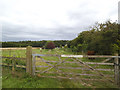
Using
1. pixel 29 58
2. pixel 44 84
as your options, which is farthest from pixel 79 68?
pixel 29 58

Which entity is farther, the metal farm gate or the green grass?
the metal farm gate

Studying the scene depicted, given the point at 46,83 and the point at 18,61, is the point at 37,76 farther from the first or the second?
the point at 18,61

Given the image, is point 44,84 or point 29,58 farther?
point 29,58

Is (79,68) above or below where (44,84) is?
above

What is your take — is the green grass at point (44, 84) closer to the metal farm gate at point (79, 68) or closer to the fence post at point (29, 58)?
the metal farm gate at point (79, 68)

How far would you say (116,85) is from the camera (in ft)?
9.70

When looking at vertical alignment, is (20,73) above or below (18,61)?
below

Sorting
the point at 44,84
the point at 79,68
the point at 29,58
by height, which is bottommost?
the point at 44,84

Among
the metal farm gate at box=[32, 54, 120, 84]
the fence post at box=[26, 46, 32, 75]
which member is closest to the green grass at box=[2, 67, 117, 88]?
the metal farm gate at box=[32, 54, 120, 84]

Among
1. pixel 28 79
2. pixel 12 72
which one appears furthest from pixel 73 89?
pixel 12 72

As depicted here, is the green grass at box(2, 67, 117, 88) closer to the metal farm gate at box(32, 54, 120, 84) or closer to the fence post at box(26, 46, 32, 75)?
the metal farm gate at box(32, 54, 120, 84)

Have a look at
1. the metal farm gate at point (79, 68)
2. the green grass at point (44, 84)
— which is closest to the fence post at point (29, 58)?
the metal farm gate at point (79, 68)

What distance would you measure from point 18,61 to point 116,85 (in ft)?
18.5

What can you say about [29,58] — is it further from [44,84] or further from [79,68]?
[79,68]
